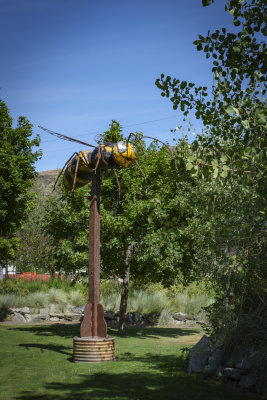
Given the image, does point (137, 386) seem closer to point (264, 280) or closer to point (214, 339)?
point (214, 339)

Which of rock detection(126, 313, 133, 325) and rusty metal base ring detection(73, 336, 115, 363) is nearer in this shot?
rusty metal base ring detection(73, 336, 115, 363)

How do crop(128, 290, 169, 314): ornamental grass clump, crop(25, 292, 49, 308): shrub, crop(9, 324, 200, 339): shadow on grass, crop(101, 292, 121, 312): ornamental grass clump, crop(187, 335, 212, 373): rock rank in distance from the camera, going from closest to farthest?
1. crop(187, 335, 212, 373): rock
2. crop(9, 324, 200, 339): shadow on grass
3. crop(128, 290, 169, 314): ornamental grass clump
4. crop(101, 292, 121, 312): ornamental grass clump
5. crop(25, 292, 49, 308): shrub

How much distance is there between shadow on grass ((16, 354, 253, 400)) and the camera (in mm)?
5812

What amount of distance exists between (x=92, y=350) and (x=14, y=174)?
9.52 meters

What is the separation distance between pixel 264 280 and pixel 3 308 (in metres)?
15.2

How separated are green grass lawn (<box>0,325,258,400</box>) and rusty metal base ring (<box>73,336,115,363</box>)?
0.21m

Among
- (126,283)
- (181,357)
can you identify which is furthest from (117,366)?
(126,283)

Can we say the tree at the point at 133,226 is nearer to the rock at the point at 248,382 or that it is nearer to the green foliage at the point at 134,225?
the green foliage at the point at 134,225

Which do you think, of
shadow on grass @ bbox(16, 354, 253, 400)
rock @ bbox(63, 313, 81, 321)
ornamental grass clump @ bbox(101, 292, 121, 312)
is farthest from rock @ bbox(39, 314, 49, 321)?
shadow on grass @ bbox(16, 354, 253, 400)

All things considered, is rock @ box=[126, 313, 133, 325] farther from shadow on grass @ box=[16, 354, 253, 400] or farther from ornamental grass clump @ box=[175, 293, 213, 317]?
shadow on grass @ box=[16, 354, 253, 400]

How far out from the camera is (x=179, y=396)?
581 cm

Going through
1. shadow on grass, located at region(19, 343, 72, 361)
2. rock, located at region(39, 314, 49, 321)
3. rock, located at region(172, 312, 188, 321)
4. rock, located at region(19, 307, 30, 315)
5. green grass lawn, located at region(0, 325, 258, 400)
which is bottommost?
rock, located at region(39, 314, 49, 321)

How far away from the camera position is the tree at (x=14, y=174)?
1647 centimetres

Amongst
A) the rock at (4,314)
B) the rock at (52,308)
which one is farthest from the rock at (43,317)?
the rock at (4,314)
